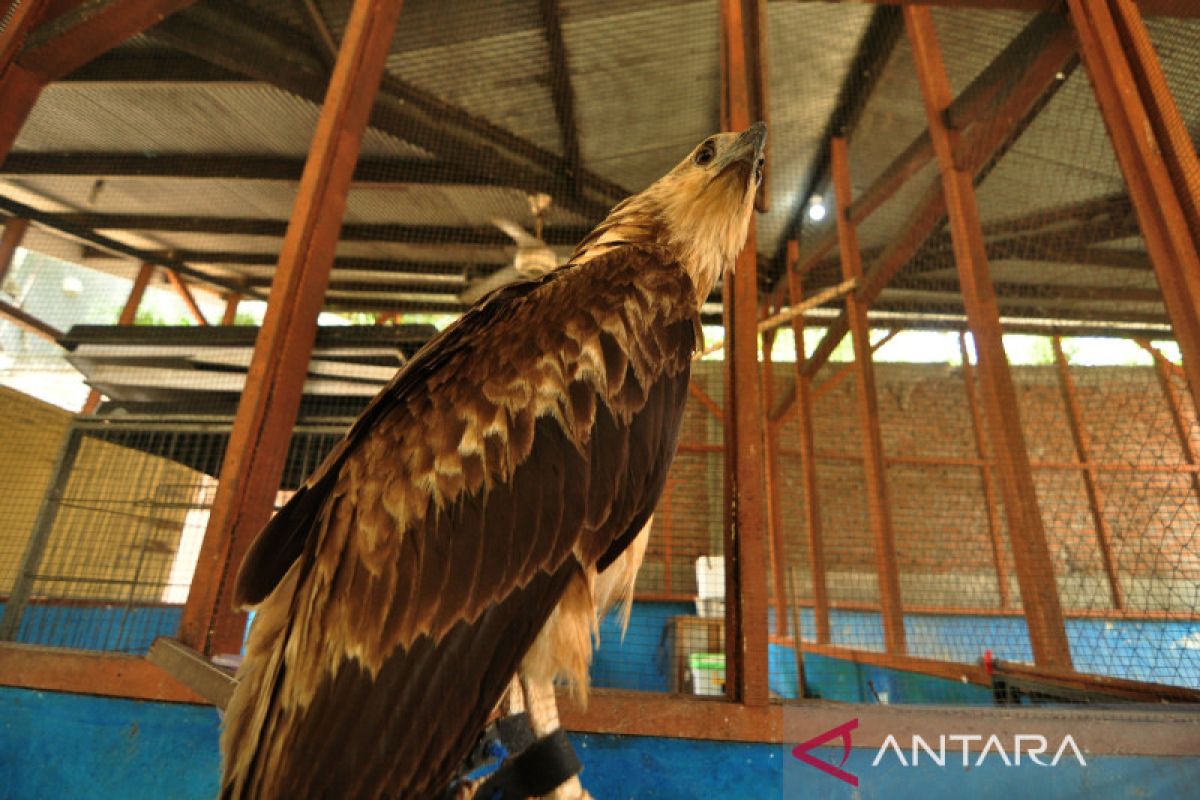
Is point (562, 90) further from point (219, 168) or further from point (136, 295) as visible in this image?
point (136, 295)

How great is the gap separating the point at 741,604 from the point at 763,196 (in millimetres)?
1644

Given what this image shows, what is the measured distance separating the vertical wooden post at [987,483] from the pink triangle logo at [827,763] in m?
7.61

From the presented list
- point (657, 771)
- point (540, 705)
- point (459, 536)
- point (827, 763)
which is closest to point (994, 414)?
point (827, 763)

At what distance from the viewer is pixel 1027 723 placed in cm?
163

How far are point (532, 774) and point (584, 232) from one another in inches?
288

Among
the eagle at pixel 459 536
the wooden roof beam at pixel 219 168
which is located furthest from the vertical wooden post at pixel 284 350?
the wooden roof beam at pixel 219 168

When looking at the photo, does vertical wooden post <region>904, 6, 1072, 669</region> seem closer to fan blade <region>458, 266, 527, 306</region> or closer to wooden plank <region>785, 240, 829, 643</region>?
wooden plank <region>785, 240, 829, 643</region>

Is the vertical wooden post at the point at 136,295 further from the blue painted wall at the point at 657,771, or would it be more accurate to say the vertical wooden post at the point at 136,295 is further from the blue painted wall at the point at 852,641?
the blue painted wall at the point at 657,771

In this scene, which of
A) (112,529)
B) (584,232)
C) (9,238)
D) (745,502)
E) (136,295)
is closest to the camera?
(745,502)

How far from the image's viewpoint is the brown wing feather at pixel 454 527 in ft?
3.55

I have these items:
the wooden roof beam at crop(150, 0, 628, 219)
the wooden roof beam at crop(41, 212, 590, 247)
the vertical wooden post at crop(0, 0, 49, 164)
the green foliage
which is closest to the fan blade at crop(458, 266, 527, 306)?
the wooden roof beam at crop(41, 212, 590, 247)

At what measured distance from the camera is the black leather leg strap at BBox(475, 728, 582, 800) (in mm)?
989

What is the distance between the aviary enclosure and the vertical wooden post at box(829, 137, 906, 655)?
5 centimetres

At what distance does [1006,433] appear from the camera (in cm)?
323
